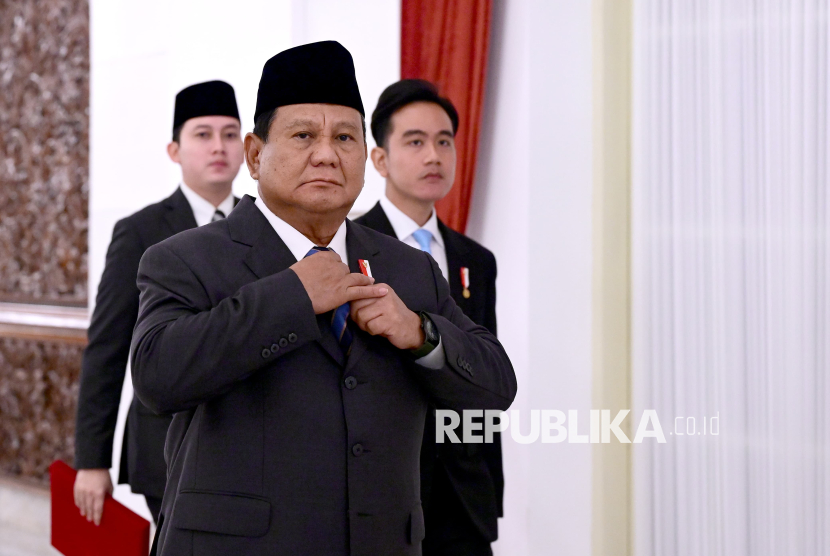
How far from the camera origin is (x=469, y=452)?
2299 mm

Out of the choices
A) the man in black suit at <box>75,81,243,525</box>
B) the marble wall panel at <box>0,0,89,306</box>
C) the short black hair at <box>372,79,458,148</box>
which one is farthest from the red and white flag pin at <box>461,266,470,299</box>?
the marble wall panel at <box>0,0,89,306</box>

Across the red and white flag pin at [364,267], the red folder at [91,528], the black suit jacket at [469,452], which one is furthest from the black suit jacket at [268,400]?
the black suit jacket at [469,452]

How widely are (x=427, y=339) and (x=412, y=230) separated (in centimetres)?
108

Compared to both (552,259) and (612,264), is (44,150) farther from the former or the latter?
(612,264)

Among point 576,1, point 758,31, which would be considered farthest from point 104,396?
point 758,31

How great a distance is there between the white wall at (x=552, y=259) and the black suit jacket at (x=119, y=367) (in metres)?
1.40

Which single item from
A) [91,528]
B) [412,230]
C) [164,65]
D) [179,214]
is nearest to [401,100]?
[412,230]

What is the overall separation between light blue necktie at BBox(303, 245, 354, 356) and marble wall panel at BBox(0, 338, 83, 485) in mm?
3771

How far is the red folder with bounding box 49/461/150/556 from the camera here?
1.94 m

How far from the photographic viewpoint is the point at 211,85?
2.49 metres

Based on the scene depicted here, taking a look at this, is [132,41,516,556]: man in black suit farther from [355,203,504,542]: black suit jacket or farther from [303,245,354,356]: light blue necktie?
[355,203,504,542]: black suit jacket

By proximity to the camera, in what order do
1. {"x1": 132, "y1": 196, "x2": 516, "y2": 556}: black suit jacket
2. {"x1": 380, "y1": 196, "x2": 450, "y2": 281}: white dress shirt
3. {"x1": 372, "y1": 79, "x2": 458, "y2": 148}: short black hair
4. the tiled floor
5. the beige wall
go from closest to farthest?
{"x1": 132, "y1": 196, "x2": 516, "y2": 556}: black suit jacket
{"x1": 380, "y1": 196, "x2": 450, "y2": 281}: white dress shirt
{"x1": 372, "y1": 79, "x2": 458, "y2": 148}: short black hair
the beige wall
the tiled floor

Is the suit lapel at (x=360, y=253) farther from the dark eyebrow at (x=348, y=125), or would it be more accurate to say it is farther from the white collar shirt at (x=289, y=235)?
the dark eyebrow at (x=348, y=125)

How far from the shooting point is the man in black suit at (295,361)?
1202 millimetres
